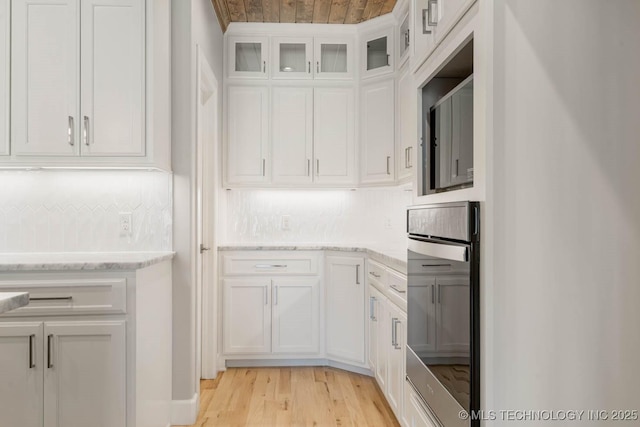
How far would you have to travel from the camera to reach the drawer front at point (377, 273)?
264 cm

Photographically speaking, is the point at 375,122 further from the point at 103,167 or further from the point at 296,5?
the point at 103,167

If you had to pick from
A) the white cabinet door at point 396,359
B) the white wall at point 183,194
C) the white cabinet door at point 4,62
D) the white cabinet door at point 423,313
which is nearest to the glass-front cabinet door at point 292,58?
the white wall at point 183,194

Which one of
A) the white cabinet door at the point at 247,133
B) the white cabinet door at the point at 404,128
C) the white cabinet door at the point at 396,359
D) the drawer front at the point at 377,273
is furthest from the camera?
the white cabinet door at the point at 247,133

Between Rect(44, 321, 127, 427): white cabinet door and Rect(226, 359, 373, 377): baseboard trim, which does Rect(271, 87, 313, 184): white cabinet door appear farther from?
Rect(44, 321, 127, 427): white cabinet door

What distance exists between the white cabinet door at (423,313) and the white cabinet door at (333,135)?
212 centimetres

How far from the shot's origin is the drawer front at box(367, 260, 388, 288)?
104 inches

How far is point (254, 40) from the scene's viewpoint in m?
3.73

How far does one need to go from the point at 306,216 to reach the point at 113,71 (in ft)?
6.84

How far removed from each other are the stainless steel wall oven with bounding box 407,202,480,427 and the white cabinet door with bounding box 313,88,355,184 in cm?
211

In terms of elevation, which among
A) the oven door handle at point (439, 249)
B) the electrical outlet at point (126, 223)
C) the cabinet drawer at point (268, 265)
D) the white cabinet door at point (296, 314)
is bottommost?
the white cabinet door at point (296, 314)

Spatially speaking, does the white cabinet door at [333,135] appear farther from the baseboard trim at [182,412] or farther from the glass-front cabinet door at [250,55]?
the baseboard trim at [182,412]

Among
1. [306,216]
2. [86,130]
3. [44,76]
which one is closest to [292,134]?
[306,216]

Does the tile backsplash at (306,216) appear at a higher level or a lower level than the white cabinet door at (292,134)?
lower

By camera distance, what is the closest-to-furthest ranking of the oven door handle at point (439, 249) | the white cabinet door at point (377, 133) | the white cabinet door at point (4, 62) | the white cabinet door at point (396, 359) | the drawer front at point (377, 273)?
the oven door handle at point (439, 249)
the white cabinet door at point (396, 359)
the white cabinet door at point (4, 62)
the drawer front at point (377, 273)
the white cabinet door at point (377, 133)
